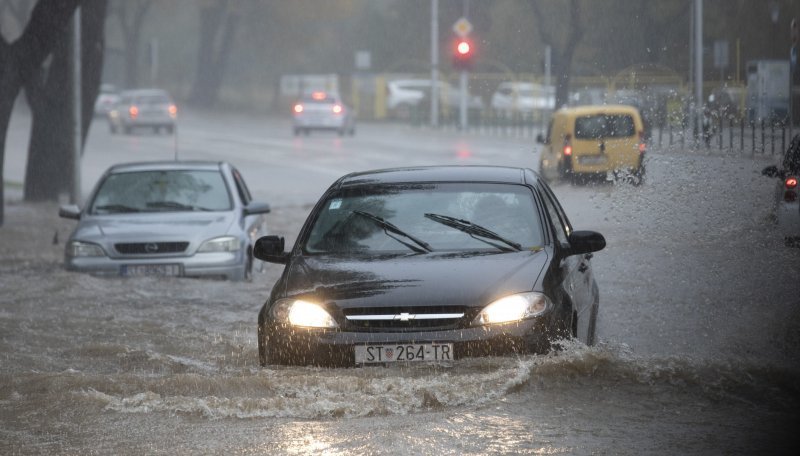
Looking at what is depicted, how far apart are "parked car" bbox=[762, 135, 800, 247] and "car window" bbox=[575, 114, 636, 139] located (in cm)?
898

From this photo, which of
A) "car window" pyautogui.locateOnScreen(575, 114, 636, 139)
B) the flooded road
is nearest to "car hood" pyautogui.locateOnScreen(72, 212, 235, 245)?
the flooded road

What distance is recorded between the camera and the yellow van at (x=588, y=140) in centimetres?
2255

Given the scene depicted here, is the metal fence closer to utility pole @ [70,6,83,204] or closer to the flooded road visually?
the flooded road

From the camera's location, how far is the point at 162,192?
14938 mm

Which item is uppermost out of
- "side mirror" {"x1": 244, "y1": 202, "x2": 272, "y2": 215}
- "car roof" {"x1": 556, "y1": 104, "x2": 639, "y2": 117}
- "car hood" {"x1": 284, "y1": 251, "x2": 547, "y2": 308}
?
"car roof" {"x1": 556, "y1": 104, "x2": 639, "y2": 117}

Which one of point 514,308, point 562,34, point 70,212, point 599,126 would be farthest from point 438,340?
point 562,34

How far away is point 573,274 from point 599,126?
1821 cm

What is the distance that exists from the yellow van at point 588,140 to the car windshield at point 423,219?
12.1 metres

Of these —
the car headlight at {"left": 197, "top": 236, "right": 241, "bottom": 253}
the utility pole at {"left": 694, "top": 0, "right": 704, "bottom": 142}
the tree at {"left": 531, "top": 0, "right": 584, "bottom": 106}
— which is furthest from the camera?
the tree at {"left": 531, "top": 0, "right": 584, "bottom": 106}

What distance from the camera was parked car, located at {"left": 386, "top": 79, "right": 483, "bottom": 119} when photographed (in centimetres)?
6462

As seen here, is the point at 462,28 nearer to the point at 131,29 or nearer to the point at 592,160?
the point at 592,160

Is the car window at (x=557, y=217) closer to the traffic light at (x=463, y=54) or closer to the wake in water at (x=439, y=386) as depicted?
the wake in water at (x=439, y=386)

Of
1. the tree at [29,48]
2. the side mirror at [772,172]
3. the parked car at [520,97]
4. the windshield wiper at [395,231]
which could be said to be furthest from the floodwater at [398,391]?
the parked car at [520,97]

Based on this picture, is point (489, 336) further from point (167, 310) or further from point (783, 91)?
point (783, 91)
